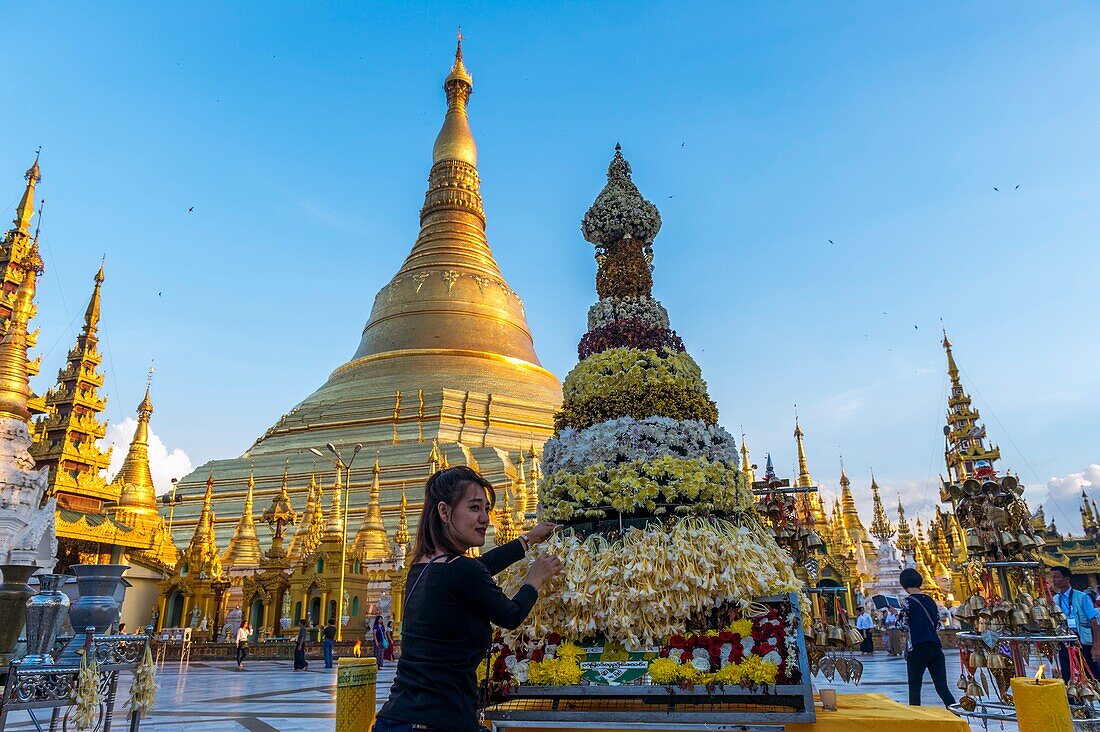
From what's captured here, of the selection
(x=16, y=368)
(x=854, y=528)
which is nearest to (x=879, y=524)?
(x=854, y=528)

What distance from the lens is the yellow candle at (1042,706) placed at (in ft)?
11.3

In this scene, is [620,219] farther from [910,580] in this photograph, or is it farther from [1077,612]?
[1077,612]

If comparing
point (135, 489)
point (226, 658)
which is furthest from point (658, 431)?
point (135, 489)

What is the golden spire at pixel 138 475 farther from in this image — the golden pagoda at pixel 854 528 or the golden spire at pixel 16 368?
the golden pagoda at pixel 854 528

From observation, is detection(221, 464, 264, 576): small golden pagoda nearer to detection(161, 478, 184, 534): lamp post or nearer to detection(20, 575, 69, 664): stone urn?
detection(161, 478, 184, 534): lamp post

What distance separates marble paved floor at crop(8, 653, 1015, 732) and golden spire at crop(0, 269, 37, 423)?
29.9 feet

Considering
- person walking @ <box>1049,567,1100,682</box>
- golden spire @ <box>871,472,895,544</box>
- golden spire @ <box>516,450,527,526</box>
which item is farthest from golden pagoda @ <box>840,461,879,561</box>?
person walking @ <box>1049,567,1100,682</box>

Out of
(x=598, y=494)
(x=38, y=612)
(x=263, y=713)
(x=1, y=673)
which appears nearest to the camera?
(x=598, y=494)

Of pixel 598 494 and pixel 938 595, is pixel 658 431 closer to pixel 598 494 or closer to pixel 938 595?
pixel 598 494

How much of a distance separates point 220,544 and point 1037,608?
101ft

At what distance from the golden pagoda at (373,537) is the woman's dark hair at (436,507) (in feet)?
77.3

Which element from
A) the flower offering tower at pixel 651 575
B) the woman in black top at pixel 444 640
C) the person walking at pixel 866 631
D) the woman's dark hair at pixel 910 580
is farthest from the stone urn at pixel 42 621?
the person walking at pixel 866 631

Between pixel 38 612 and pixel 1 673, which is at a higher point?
pixel 38 612

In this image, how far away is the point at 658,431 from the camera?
462 cm
